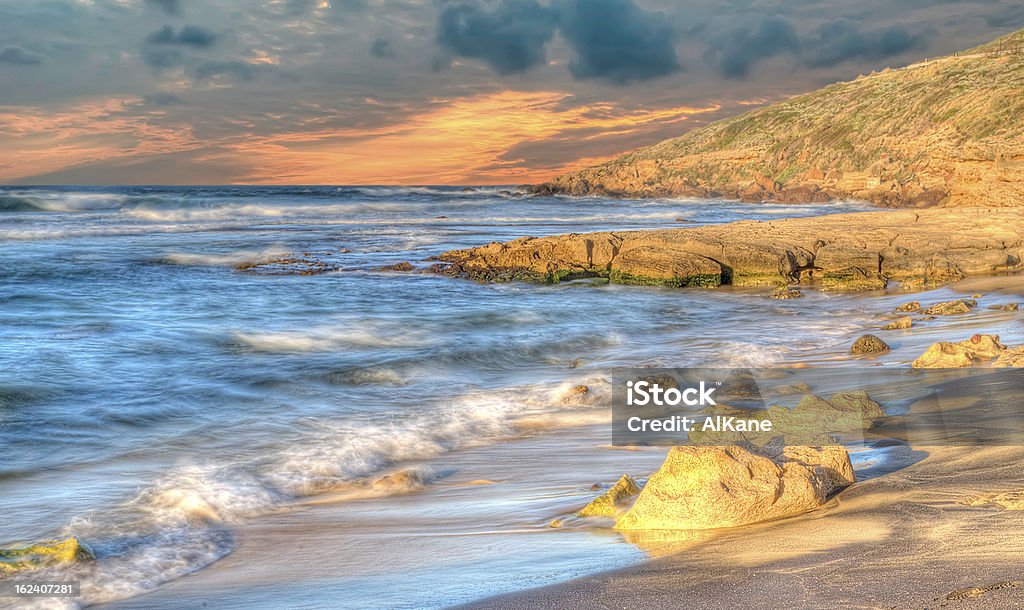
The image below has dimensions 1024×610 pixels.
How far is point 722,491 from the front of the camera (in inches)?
149

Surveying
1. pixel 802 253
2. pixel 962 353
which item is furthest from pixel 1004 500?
pixel 802 253

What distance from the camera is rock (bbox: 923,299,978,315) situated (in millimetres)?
11211

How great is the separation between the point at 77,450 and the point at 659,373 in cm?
555

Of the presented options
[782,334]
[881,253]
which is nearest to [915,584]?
[782,334]

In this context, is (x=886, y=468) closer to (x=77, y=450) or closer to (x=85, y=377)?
(x=77, y=450)

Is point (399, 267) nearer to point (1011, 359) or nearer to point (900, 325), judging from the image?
Answer: point (900, 325)

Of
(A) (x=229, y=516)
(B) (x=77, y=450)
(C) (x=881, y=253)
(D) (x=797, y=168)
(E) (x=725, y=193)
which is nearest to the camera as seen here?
(A) (x=229, y=516)

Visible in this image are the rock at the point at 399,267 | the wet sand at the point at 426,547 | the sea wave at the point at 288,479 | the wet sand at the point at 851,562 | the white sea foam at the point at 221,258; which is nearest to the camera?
the wet sand at the point at 851,562

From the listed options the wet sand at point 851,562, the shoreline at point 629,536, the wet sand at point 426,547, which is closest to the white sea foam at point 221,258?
the wet sand at point 426,547

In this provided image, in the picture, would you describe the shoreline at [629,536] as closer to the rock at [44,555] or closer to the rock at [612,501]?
the rock at [612,501]

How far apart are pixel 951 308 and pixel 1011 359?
5.01 m

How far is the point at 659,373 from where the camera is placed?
29.7 ft

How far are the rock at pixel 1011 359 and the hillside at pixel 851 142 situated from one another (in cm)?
1913

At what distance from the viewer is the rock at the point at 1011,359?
6.59m
